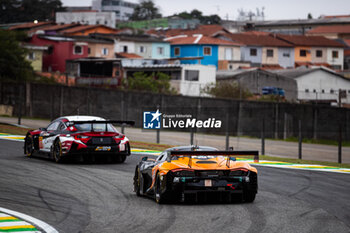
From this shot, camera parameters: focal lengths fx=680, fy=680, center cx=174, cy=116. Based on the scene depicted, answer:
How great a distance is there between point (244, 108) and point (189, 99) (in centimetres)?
349

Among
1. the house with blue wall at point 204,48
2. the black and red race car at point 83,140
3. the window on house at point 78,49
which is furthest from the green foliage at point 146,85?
the house with blue wall at point 204,48

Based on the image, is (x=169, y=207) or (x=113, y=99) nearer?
(x=169, y=207)

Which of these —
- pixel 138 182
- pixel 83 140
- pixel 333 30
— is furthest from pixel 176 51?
pixel 138 182

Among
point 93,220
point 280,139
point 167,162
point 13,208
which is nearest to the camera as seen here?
point 93,220

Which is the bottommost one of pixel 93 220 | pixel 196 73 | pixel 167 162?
pixel 93 220

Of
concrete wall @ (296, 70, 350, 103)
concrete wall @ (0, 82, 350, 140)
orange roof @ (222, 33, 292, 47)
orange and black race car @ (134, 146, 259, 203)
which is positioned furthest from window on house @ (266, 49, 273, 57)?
orange and black race car @ (134, 146, 259, 203)

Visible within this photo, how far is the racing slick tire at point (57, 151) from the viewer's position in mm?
20453

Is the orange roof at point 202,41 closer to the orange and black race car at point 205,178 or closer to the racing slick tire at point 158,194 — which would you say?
the racing slick tire at point 158,194

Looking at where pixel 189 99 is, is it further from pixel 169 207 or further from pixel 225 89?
pixel 169 207

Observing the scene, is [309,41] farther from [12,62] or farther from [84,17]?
[12,62]

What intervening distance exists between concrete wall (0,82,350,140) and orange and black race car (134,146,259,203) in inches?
867

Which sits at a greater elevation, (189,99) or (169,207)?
(189,99)

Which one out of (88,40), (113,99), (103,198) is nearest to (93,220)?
(103,198)

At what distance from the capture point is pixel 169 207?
41.0ft
